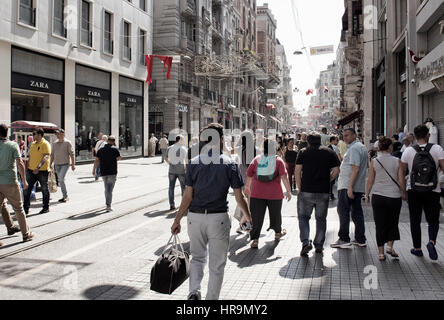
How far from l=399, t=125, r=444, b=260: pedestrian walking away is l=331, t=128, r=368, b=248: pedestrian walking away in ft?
2.08

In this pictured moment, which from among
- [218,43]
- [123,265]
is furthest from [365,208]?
[218,43]

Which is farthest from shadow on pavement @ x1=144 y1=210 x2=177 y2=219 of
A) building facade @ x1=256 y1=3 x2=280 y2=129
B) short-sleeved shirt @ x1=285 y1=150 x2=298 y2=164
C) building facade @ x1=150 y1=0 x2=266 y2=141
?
building facade @ x1=256 y1=3 x2=280 y2=129

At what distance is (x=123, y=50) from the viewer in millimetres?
26844

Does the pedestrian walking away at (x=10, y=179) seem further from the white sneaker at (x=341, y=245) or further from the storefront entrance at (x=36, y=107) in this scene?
the storefront entrance at (x=36, y=107)

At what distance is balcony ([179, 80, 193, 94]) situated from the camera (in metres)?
35.3

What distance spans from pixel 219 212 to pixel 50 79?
19.0 meters

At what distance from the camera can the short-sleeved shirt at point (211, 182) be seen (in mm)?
4125

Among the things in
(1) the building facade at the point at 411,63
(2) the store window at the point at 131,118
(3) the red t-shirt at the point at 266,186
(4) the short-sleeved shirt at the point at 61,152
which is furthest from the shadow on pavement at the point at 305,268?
(2) the store window at the point at 131,118

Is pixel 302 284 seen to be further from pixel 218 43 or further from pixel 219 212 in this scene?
pixel 218 43

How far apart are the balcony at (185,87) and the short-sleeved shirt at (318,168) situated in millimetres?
29617

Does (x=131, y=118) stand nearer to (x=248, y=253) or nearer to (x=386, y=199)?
(x=248, y=253)

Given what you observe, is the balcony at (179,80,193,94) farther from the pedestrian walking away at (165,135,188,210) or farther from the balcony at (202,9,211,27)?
the pedestrian walking away at (165,135,188,210)

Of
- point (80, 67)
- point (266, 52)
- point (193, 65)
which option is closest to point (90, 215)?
point (80, 67)

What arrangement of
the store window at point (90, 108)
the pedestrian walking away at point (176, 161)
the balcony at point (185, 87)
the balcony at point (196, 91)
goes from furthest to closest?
1. the balcony at point (196, 91)
2. the balcony at point (185, 87)
3. the store window at point (90, 108)
4. the pedestrian walking away at point (176, 161)
